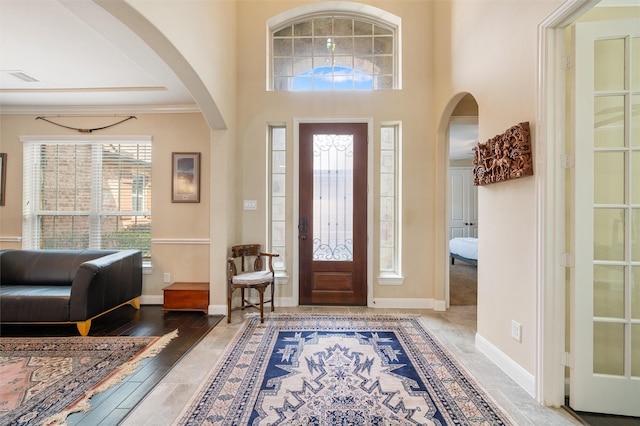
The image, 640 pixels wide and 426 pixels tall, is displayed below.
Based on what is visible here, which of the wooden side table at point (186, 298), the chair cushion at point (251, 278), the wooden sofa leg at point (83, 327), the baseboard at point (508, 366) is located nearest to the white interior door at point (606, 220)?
the baseboard at point (508, 366)

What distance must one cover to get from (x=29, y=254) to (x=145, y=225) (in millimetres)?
1288

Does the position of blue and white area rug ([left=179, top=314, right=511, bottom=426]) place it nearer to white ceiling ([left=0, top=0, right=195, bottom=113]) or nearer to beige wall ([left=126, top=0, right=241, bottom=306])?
beige wall ([left=126, top=0, right=241, bottom=306])

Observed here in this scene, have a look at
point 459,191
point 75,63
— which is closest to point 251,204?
point 75,63

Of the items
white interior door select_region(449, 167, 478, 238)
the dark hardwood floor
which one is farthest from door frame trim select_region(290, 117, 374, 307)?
white interior door select_region(449, 167, 478, 238)

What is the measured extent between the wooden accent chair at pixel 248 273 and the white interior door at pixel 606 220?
2.63 m

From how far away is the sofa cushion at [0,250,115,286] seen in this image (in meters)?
3.30

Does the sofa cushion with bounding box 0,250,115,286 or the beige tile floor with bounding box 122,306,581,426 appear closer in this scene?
the beige tile floor with bounding box 122,306,581,426

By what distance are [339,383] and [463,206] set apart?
6.87 m

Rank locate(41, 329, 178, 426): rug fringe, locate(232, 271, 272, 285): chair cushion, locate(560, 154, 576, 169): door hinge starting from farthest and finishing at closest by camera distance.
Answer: locate(232, 271, 272, 285): chair cushion
locate(560, 154, 576, 169): door hinge
locate(41, 329, 178, 426): rug fringe

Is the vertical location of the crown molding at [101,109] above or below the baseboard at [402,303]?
above

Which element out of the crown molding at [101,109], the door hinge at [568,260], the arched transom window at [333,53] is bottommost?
the door hinge at [568,260]

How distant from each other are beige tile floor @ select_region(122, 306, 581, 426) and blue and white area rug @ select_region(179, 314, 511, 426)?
3.3 inches

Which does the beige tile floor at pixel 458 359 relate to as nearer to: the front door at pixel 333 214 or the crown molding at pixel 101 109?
the front door at pixel 333 214

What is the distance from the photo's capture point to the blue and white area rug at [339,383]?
1.64m
